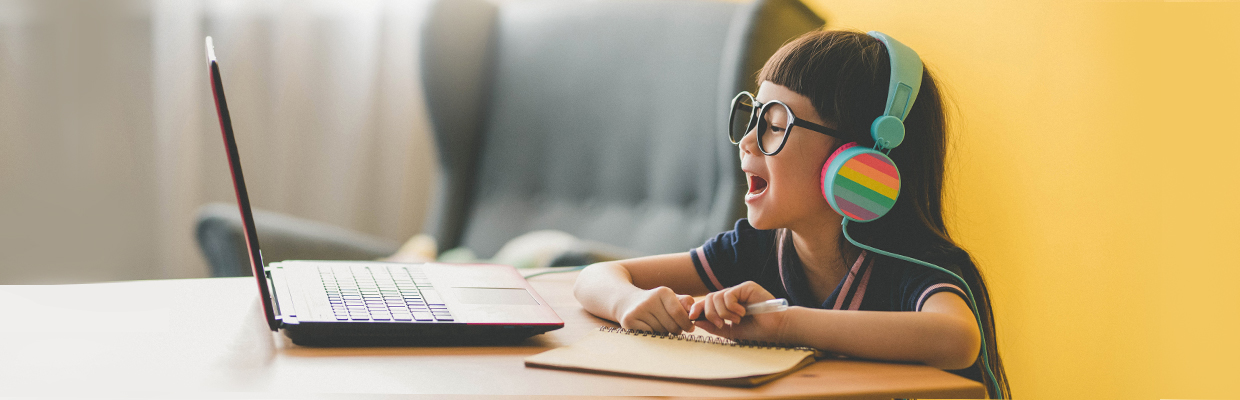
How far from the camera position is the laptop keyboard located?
2.07 ft

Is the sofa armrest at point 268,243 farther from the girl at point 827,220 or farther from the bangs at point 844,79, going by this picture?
the bangs at point 844,79

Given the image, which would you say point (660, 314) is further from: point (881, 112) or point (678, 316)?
point (881, 112)

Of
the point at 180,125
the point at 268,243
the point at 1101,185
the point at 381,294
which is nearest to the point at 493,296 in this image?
the point at 381,294

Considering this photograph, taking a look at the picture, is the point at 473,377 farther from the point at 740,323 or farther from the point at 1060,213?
the point at 1060,213

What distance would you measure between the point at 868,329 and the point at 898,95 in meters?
0.22

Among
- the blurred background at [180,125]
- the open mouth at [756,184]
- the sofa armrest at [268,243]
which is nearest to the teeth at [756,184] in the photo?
the open mouth at [756,184]

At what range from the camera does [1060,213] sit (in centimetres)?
90

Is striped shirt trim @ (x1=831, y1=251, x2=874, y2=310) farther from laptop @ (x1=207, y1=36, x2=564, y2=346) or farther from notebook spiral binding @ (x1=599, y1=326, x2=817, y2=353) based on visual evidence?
laptop @ (x1=207, y1=36, x2=564, y2=346)

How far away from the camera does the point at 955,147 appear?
107 cm

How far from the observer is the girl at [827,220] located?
663mm

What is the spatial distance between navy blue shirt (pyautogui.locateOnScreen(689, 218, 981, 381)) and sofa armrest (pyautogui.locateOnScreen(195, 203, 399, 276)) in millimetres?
811

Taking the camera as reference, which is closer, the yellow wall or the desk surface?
the desk surface

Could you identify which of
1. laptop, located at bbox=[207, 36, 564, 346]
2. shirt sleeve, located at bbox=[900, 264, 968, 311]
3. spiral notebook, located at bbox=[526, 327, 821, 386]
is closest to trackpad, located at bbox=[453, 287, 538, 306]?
laptop, located at bbox=[207, 36, 564, 346]

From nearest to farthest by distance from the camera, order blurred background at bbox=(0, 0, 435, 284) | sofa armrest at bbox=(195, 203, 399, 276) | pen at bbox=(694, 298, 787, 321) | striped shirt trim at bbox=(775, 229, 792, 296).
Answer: pen at bbox=(694, 298, 787, 321), striped shirt trim at bbox=(775, 229, 792, 296), sofa armrest at bbox=(195, 203, 399, 276), blurred background at bbox=(0, 0, 435, 284)
